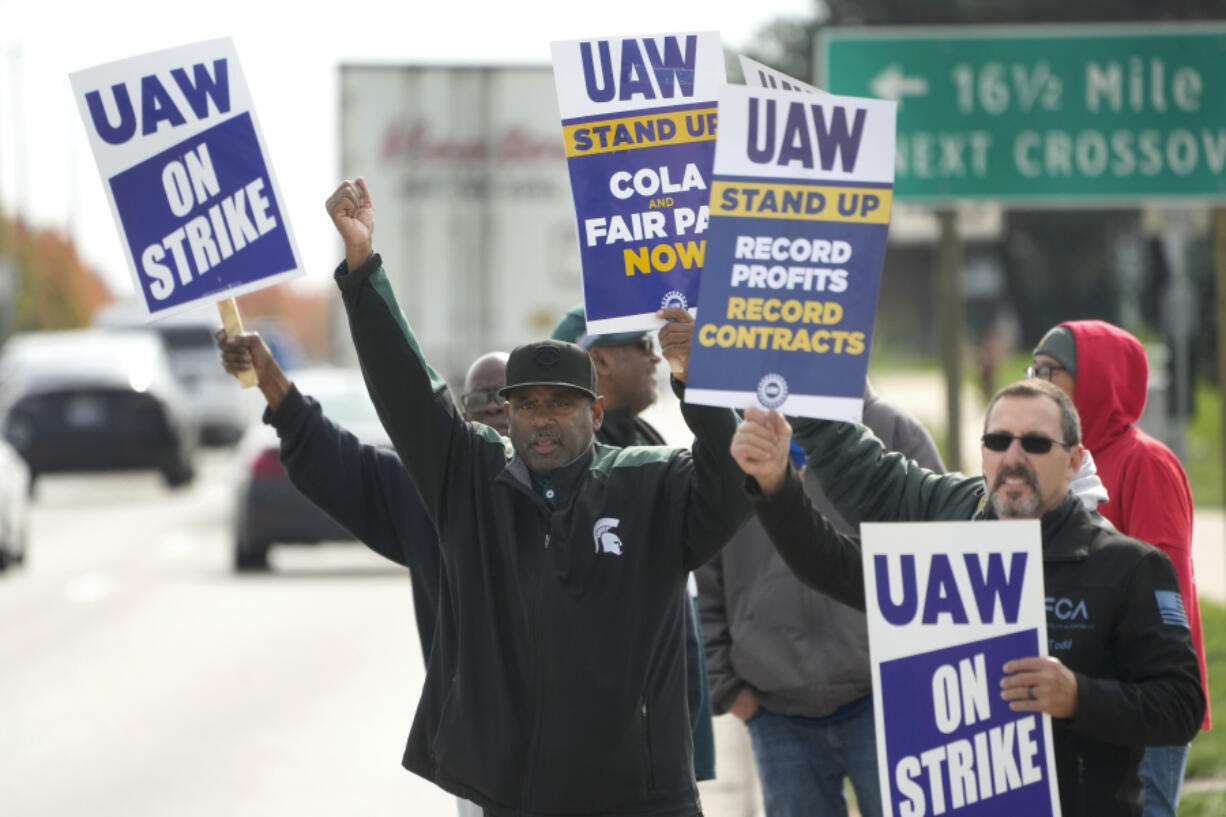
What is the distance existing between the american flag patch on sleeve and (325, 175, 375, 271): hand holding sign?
1880mm

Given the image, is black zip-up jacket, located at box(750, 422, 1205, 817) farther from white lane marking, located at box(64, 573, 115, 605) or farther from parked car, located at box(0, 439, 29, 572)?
parked car, located at box(0, 439, 29, 572)

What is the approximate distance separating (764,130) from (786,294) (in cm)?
33

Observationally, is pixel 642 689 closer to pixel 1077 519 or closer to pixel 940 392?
pixel 1077 519

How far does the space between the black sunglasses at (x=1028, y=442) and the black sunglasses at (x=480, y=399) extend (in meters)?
2.03

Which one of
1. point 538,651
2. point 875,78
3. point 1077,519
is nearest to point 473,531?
point 538,651

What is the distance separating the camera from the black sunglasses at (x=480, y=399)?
587 centimetres

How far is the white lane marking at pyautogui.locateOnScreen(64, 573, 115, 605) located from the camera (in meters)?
17.1

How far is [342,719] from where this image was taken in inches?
445

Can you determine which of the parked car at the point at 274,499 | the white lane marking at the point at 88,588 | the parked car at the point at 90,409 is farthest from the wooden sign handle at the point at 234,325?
the parked car at the point at 90,409

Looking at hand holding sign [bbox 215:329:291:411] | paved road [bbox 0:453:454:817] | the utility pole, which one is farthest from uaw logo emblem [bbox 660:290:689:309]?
the utility pole

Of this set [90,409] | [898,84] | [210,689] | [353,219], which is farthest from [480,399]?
[90,409]

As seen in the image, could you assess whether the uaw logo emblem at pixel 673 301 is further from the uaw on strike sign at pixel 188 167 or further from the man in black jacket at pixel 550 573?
the uaw on strike sign at pixel 188 167

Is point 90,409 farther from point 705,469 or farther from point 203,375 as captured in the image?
point 705,469

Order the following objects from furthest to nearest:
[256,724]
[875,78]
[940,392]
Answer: [940,392] → [875,78] → [256,724]
